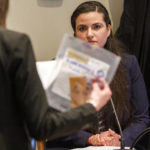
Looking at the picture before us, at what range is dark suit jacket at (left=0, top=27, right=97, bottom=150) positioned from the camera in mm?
523

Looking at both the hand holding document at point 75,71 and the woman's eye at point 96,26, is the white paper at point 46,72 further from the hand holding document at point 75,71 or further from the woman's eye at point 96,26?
the woman's eye at point 96,26

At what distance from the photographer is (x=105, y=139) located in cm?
111

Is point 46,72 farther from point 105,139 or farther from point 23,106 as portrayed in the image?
point 105,139

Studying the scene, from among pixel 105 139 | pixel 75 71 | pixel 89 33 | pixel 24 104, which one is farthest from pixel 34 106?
pixel 89 33

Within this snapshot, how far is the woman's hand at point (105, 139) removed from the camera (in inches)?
43.6

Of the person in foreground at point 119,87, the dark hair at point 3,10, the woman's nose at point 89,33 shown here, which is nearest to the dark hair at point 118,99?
the person in foreground at point 119,87

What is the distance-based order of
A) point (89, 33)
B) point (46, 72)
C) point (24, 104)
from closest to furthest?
1. point (24, 104)
2. point (46, 72)
3. point (89, 33)

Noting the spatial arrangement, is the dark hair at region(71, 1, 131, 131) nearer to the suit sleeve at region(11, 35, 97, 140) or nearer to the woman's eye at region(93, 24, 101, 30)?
the woman's eye at region(93, 24, 101, 30)

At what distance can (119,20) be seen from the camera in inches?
68.7

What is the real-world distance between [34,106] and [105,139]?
0.65 m

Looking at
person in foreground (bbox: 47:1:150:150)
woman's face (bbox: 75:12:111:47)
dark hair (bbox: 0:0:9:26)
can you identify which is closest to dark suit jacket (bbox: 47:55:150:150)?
person in foreground (bbox: 47:1:150:150)

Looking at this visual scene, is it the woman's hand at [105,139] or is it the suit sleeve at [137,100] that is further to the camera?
the suit sleeve at [137,100]

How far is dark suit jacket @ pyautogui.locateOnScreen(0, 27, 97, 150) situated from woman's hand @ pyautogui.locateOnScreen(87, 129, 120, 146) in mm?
519

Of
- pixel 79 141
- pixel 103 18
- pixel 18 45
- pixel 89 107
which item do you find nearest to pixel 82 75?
pixel 89 107
